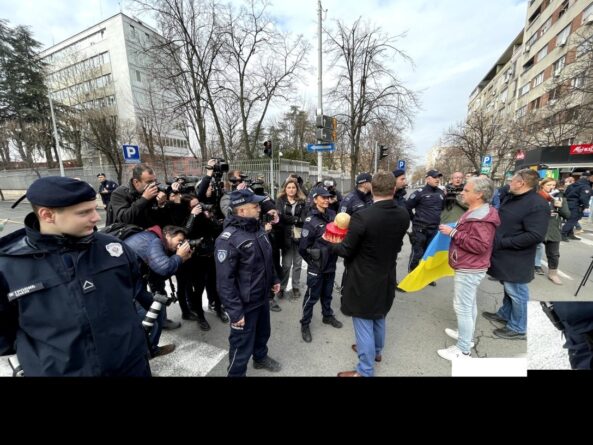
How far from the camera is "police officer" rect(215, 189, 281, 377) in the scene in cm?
192

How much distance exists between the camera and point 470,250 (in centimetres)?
228

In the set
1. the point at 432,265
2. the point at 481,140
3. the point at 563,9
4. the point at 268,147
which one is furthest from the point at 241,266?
the point at 481,140

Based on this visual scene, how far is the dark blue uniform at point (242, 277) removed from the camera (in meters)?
1.92

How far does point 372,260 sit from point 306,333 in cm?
138

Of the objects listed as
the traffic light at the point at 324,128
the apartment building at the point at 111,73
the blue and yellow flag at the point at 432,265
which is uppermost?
the apartment building at the point at 111,73

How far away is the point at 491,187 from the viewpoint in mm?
2252

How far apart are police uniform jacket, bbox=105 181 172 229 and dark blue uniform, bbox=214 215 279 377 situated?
1.19m

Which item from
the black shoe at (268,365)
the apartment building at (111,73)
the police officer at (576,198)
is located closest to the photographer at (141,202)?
the black shoe at (268,365)

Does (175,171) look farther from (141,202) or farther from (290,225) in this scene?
(141,202)

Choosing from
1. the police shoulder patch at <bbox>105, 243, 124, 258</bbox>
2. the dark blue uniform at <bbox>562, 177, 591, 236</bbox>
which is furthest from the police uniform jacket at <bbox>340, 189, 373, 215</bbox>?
the dark blue uniform at <bbox>562, 177, 591, 236</bbox>

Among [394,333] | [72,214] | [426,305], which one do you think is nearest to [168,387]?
[72,214]

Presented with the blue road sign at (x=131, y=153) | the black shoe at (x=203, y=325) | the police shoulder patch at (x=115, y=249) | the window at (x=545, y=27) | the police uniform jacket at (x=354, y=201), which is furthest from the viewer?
the blue road sign at (x=131, y=153)

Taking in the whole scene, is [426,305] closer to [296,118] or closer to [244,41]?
[244,41]

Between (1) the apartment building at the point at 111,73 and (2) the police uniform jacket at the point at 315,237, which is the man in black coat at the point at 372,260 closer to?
(2) the police uniform jacket at the point at 315,237
